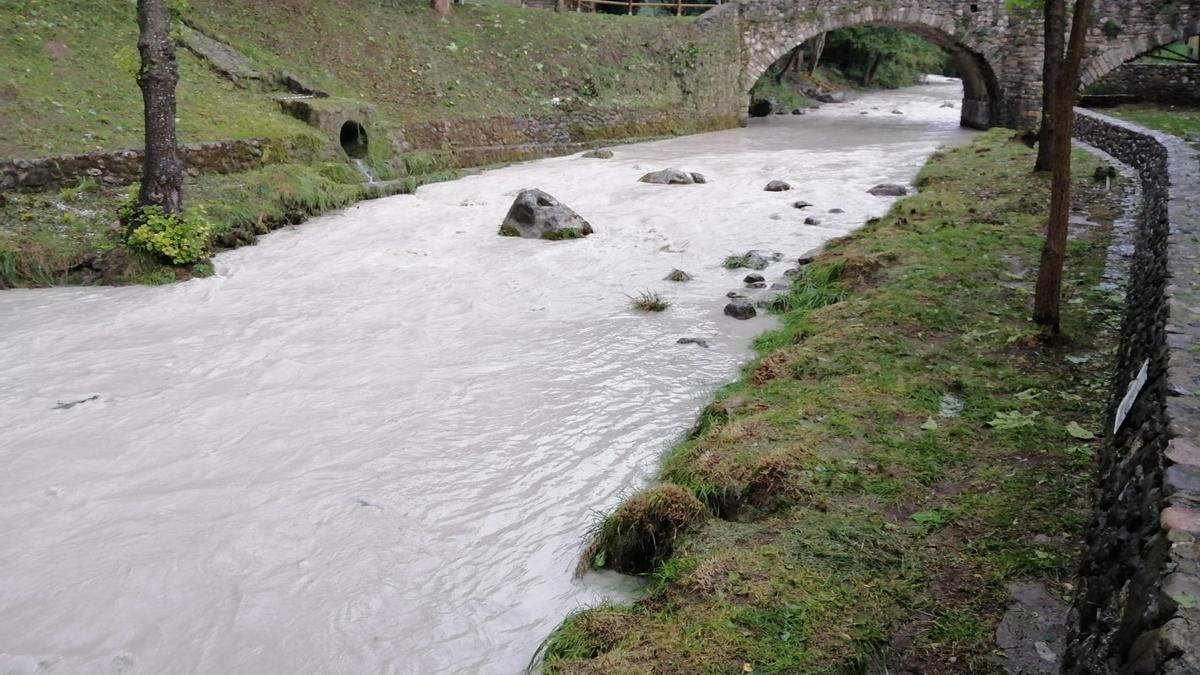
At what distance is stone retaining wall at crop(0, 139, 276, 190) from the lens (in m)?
11.6

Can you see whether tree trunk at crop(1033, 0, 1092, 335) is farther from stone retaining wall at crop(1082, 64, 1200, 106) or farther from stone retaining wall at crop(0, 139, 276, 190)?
stone retaining wall at crop(1082, 64, 1200, 106)

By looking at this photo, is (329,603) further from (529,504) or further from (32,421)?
(32,421)

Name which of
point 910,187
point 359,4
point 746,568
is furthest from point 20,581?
point 359,4

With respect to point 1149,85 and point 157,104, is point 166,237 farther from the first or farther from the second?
point 1149,85

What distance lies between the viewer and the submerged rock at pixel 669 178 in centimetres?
1720

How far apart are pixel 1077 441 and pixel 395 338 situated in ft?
20.1

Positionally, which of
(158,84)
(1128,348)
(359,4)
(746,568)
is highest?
(359,4)

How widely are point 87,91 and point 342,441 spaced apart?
10827 millimetres

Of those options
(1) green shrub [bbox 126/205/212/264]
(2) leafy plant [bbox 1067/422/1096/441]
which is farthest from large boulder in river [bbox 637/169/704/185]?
(2) leafy plant [bbox 1067/422/1096/441]

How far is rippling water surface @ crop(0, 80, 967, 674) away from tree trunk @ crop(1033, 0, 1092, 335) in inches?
99.1

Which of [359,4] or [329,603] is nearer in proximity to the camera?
[329,603]

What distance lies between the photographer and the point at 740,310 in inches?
357

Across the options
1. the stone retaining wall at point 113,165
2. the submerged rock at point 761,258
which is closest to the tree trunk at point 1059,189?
the submerged rock at point 761,258

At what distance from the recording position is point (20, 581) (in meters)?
4.95
